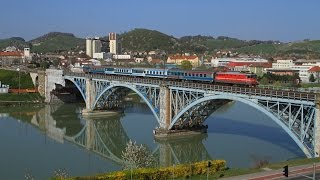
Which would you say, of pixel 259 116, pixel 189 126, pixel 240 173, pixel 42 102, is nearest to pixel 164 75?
pixel 189 126

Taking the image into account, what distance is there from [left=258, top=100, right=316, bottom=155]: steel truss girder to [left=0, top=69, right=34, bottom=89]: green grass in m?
70.4

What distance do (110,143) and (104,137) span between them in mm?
3560

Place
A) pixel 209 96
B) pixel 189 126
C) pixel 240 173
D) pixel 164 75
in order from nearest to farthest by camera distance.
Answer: pixel 240 173
pixel 209 96
pixel 189 126
pixel 164 75

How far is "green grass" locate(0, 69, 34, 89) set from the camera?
309 feet

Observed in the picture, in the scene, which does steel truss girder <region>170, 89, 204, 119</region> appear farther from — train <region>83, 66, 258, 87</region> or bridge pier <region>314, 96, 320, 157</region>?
bridge pier <region>314, 96, 320, 157</region>

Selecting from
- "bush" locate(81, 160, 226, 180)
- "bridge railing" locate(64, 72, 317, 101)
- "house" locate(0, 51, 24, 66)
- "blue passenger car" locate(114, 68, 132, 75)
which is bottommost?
"bush" locate(81, 160, 226, 180)

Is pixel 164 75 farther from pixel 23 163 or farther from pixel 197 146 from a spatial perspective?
pixel 23 163

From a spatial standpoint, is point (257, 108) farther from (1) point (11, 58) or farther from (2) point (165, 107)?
(1) point (11, 58)

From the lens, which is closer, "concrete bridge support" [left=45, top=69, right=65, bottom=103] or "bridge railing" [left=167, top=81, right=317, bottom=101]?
"bridge railing" [left=167, top=81, right=317, bottom=101]

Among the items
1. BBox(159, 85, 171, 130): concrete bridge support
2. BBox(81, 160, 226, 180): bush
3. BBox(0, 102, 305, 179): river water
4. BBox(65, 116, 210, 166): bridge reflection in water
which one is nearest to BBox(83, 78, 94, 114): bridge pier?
BBox(0, 102, 305, 179): river water

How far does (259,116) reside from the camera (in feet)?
218

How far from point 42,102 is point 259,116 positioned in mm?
42120

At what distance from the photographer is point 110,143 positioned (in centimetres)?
5022

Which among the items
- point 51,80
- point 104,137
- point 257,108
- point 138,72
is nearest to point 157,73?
point 138,72
